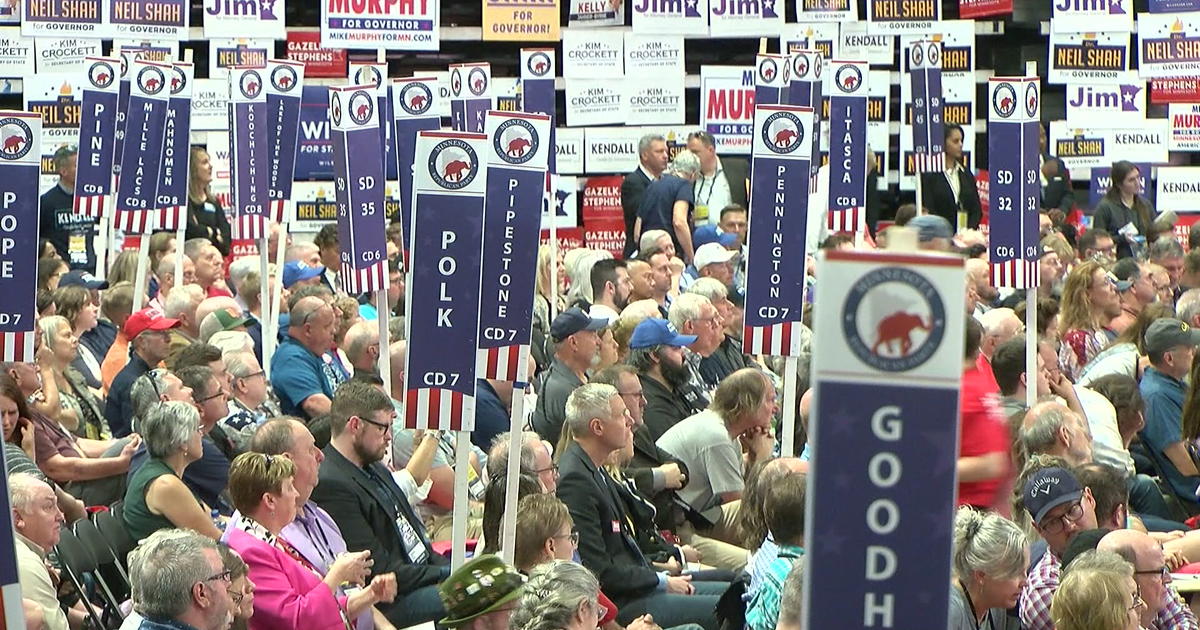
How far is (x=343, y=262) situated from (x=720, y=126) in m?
9.83

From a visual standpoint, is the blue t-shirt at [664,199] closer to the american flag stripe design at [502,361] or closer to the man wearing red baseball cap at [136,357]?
the man wearing red baseball cap at [136,357]

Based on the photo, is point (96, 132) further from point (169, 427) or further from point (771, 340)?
point (169, 427)

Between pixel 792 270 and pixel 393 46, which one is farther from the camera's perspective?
pixel 393 46

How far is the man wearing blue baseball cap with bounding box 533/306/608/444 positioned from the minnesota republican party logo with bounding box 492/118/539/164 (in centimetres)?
184

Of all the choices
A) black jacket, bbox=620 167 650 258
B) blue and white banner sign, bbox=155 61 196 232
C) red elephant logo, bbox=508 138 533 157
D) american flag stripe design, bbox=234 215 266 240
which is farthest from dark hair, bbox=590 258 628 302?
black jacket, bbox=620 167 650 258

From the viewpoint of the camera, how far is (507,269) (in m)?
6.89

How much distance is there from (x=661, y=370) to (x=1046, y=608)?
3.61 m

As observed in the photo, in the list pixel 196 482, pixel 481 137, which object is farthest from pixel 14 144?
pixel 481 137

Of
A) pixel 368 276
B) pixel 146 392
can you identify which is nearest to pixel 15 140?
pixel 146 392

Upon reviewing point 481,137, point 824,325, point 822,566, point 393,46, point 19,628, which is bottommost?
point 19,628

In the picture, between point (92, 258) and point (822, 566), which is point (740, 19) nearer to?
point (92, 258)

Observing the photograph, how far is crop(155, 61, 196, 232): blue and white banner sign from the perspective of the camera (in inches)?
478

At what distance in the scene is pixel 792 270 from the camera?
355 inches

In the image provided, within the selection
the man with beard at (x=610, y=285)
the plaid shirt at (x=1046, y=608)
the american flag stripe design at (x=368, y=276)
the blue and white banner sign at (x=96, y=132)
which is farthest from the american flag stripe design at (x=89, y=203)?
the plaid shirt at (x=1046, y=608)
